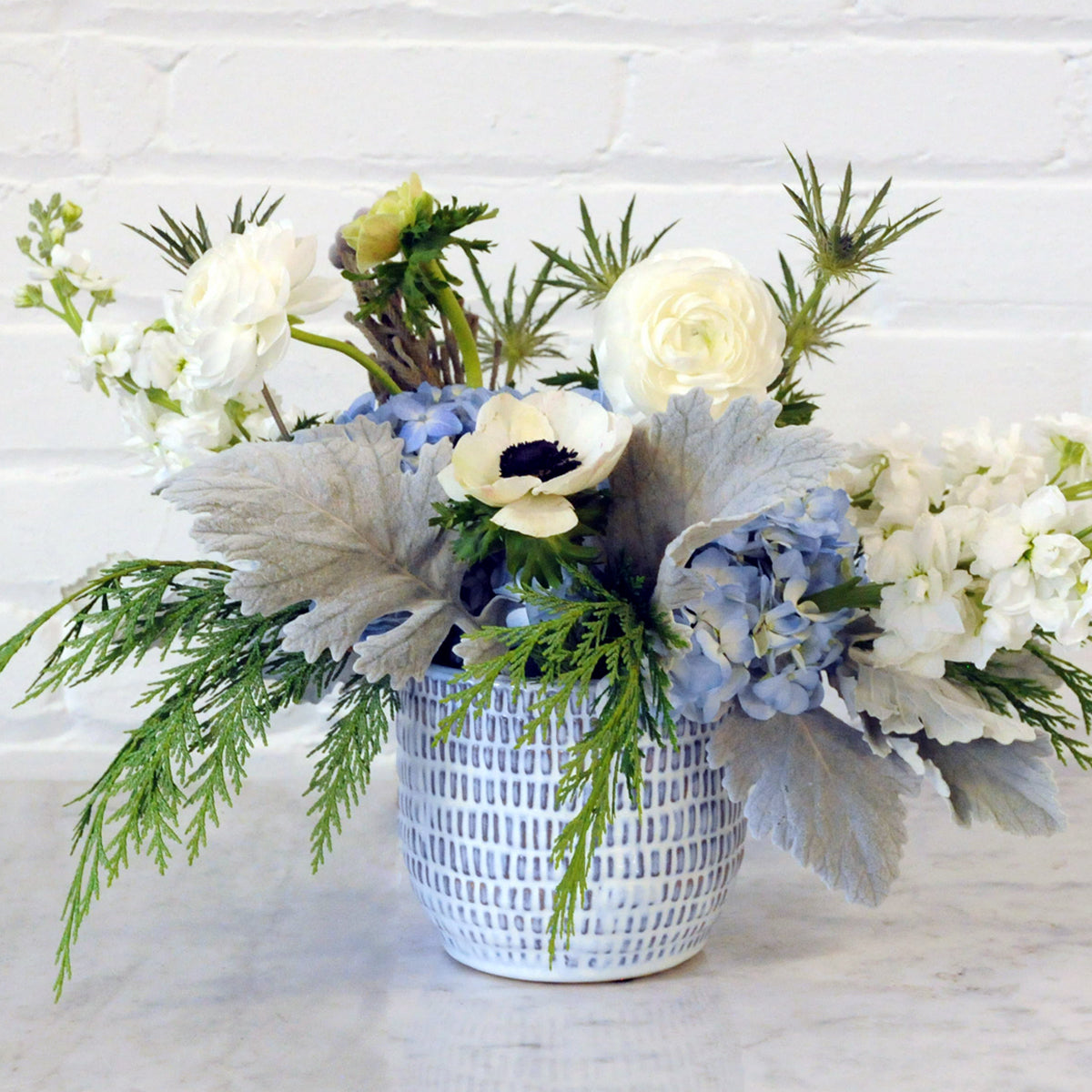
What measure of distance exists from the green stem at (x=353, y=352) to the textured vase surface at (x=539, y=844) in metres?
0.14

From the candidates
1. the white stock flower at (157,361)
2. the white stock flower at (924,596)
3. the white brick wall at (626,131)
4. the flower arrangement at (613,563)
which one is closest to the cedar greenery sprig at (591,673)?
the flower arrangement at (613,563)

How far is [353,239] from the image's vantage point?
53 centimetres

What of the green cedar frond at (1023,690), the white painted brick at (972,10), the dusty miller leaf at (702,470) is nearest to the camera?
the dusty miller leaf at (702,470)

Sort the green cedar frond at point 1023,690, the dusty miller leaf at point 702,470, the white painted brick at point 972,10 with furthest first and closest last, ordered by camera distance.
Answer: the white painted brick at point 972,10 < the green cedar frond at point 1023,690 < the dusty miller leaf at point 702,470

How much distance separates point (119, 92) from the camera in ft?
3.10

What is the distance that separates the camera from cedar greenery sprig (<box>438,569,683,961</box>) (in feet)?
1.57

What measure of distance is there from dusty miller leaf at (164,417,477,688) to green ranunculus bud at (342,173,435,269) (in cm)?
7

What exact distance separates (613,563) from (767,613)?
0.07 meters

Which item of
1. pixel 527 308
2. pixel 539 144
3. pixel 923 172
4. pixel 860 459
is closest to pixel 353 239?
pixel 527 308

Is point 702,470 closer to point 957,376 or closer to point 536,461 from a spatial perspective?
point 536,461

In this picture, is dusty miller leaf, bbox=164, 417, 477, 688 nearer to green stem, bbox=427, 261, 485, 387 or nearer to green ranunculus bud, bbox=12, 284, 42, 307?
green stem, bbox=427, 261, 485, 387

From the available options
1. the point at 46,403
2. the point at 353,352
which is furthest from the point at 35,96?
the point at 353,352

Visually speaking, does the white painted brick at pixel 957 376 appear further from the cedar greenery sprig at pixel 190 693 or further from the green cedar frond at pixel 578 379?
the cedar greenery sprig at pixel 190 693

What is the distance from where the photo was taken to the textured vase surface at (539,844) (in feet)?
1.83
